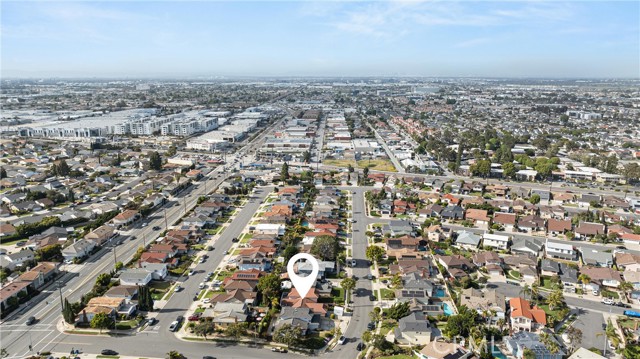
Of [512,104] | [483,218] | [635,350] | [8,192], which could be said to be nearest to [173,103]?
[8,192]

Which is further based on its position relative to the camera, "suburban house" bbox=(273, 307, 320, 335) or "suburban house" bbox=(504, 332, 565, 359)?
"suburban house" bbox=(273, 307, 320, 335)

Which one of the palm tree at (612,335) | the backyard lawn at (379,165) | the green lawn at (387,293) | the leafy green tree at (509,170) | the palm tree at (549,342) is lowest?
the green lawn at (387,293)

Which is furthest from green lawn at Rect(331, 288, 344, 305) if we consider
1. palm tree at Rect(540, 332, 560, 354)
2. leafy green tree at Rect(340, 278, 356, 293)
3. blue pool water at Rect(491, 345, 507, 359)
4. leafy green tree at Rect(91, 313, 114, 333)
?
leafy green tree at Rect(91, 313, 114, 333)

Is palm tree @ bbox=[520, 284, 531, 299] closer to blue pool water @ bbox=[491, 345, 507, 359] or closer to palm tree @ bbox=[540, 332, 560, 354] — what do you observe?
palm tree @ bbox=[540, 332, 560, 354]

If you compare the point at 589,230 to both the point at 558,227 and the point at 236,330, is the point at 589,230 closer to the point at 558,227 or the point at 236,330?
the point at 558,227

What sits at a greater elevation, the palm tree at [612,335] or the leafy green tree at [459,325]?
the leafy green tree at [459,325]

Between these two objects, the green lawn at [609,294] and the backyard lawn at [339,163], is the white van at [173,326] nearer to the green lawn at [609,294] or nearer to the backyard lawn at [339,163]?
the green lawn at [609,294]

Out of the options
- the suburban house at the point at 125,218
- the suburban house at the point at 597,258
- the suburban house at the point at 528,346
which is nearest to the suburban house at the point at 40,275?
the suburban house at the point at 125,218
